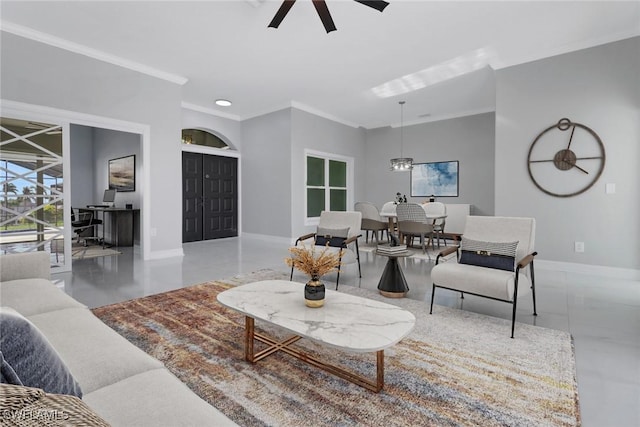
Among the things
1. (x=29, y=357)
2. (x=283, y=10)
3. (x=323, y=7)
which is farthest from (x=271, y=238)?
(x=29, y=357)

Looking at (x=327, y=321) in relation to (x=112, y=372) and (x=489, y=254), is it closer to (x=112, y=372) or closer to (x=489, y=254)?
(x=112, y=372)

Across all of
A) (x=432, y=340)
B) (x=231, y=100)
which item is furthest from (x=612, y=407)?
(x=231, y=100)

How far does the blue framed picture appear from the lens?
25.3ft

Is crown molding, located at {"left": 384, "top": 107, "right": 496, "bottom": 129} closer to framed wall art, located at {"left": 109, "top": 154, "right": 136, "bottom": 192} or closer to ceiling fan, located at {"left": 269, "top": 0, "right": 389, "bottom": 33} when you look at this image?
ceiling fan, located at {"left": 269, "top": 0, "right": 389, "bottom": 33}

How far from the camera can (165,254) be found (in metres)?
5.23

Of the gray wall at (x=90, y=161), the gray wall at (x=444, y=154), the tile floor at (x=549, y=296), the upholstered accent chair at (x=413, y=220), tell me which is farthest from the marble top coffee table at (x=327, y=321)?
the gray wall at (x=90, y=161)

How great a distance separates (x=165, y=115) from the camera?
520 cm

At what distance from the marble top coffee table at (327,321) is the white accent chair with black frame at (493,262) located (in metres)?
0.99

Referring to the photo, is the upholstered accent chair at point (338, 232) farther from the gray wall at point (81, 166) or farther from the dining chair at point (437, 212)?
the gray wall at point (81, 166)

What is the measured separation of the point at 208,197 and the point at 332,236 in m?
4.39

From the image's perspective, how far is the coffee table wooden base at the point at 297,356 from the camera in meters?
1.66

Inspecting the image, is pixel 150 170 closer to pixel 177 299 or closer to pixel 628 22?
pixel 177 299

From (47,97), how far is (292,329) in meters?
4.58

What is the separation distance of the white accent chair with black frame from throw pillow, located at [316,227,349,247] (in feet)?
4.48
